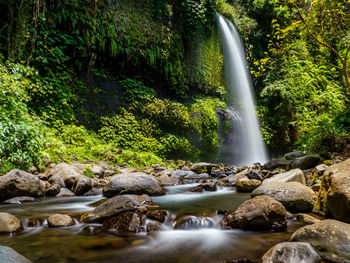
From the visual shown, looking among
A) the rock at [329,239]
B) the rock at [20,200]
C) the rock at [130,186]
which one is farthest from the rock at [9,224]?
the rock at [329,239]

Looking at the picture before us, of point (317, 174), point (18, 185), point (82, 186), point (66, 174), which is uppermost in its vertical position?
point (66, 174)

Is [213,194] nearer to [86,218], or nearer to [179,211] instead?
[179,211]

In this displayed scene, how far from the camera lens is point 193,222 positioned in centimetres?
329

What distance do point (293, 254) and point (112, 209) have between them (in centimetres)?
238

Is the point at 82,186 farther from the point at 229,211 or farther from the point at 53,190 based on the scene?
the point at 229,211

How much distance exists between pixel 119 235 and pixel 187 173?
5.44 m

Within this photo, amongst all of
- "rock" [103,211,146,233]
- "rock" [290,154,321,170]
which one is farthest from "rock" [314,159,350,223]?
"rock" [290,154,321,170]

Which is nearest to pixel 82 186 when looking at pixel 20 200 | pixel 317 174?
pixel 20 200

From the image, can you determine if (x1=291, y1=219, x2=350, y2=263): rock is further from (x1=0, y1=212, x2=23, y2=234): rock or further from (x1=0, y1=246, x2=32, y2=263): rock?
(x1=0, y1=212, x2=23, y2=234): rock

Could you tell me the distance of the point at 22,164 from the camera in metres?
5.22

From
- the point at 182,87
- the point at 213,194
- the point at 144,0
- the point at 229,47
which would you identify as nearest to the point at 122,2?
the point at 144,0

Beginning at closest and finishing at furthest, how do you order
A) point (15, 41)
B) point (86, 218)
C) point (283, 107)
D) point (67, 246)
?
point (67, 246), point (86, 218), point (15, 41), point (283, 107)

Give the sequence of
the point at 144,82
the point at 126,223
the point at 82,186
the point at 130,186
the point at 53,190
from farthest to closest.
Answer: the point at 144,82 → the point at 82,186 → the point at 53,190 → the point at 130,186 → the point at 126,223

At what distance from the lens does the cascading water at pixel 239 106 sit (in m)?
13.2
